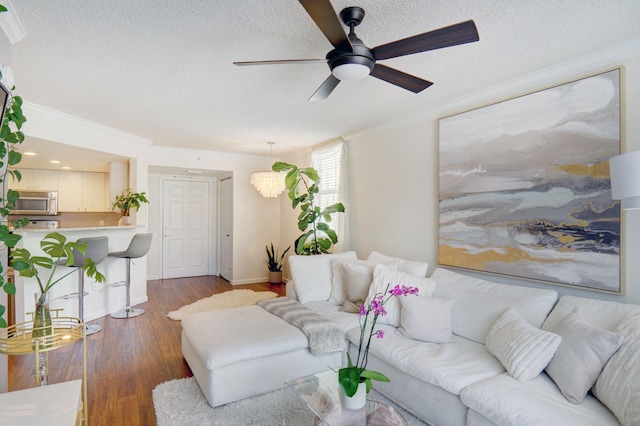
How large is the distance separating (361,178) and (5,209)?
136 inches

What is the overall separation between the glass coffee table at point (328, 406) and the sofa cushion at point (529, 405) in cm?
48

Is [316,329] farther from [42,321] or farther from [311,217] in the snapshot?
[311,217]

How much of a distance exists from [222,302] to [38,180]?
4264 millimetres

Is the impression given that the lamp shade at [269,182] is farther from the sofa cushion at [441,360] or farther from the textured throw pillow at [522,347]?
the textured throw pillow at [522,347]

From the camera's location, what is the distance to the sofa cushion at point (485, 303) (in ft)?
7.47

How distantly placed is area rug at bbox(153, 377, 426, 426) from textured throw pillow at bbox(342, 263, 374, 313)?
0.82m

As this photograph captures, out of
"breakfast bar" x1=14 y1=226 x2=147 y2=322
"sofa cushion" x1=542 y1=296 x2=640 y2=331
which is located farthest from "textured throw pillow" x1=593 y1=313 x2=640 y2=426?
"breakfast bar" x1=14 y1=226 x2=147 y2=322

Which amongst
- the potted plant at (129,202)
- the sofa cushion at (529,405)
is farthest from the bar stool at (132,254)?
the sofa cushion at (529,405)

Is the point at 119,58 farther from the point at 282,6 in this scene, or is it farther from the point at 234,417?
the point at 234,417

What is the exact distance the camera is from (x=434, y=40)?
161cm

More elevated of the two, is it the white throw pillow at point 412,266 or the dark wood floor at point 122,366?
the white throw pillow at point 412,266

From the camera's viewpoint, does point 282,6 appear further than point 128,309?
No

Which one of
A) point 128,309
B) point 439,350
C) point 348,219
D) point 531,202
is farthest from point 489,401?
point 128,309

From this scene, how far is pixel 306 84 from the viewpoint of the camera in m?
2.77
